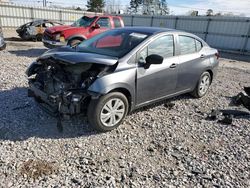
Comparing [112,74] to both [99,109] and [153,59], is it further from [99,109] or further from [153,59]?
[153,59]

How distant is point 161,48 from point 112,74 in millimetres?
1326

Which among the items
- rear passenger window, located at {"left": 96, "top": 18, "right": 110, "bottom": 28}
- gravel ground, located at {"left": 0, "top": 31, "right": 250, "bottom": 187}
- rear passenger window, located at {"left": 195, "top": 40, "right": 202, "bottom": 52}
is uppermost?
rear passenger window, located at {"left": 96, "top": 18, "right": 110, "bottom": 28}

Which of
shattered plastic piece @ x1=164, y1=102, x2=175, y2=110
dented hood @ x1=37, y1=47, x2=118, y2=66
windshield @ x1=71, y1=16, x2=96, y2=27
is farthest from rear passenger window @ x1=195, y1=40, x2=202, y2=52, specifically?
windshield @ x1=71, y1=16, x2=96, y2=27

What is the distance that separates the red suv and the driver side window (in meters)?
5.43

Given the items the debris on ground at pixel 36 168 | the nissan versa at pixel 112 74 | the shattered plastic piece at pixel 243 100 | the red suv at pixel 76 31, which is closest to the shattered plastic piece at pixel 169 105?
the nissan versa at pixel 112 74

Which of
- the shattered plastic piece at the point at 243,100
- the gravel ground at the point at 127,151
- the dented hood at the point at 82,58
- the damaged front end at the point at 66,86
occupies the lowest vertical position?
the gravel ground at the point at 127,151

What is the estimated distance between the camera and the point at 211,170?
307cm

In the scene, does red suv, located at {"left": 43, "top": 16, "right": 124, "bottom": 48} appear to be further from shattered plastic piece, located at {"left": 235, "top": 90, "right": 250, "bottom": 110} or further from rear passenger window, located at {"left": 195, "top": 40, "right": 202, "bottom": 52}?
shattered plastic piece, located at {"left": 235, "top": 90, "right": 250, "bottom": 110}

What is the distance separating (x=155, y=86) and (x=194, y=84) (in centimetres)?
151

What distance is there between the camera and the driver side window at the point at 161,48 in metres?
4.06

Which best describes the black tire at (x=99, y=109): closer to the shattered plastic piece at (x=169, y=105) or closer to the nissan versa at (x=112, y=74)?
the nissan versa at (x=112, y=74)

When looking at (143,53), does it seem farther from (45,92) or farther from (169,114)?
(45,92)

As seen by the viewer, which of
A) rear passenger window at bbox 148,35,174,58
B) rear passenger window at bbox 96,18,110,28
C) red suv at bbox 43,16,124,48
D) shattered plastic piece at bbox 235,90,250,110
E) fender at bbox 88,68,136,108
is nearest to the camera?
fender at bbox 88,68,136,108

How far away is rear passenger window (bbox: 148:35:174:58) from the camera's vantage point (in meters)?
4.18
